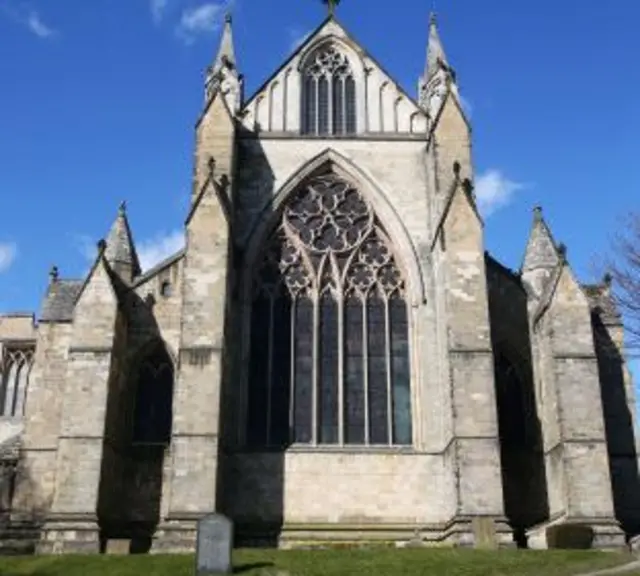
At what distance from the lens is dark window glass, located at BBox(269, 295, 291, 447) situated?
2356cm

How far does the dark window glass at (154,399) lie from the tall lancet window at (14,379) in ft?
54.1

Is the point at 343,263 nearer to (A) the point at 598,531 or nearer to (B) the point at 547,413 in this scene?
(B) the point at 547,413

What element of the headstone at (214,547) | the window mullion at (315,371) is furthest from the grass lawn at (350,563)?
the window mullion at (315,371)

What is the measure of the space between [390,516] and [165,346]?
7.50m

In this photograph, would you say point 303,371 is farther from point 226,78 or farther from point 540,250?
point 226,78

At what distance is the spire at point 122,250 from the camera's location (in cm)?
2830

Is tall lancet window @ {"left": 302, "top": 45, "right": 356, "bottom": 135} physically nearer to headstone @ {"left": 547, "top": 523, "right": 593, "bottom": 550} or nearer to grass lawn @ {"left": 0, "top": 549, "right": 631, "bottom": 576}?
headstone @ {"left": 547, "top": 523, "right": 593, "bottom": 550}

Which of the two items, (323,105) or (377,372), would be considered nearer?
(377,372)

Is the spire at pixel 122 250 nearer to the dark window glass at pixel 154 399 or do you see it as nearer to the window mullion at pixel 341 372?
the dark window glass at pixel 154 399

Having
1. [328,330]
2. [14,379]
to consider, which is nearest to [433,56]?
[328,330]

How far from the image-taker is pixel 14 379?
3941 centimetres

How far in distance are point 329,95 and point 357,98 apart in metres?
0.92

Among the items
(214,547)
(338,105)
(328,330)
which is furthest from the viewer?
(338,105)

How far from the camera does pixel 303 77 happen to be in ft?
93.6
